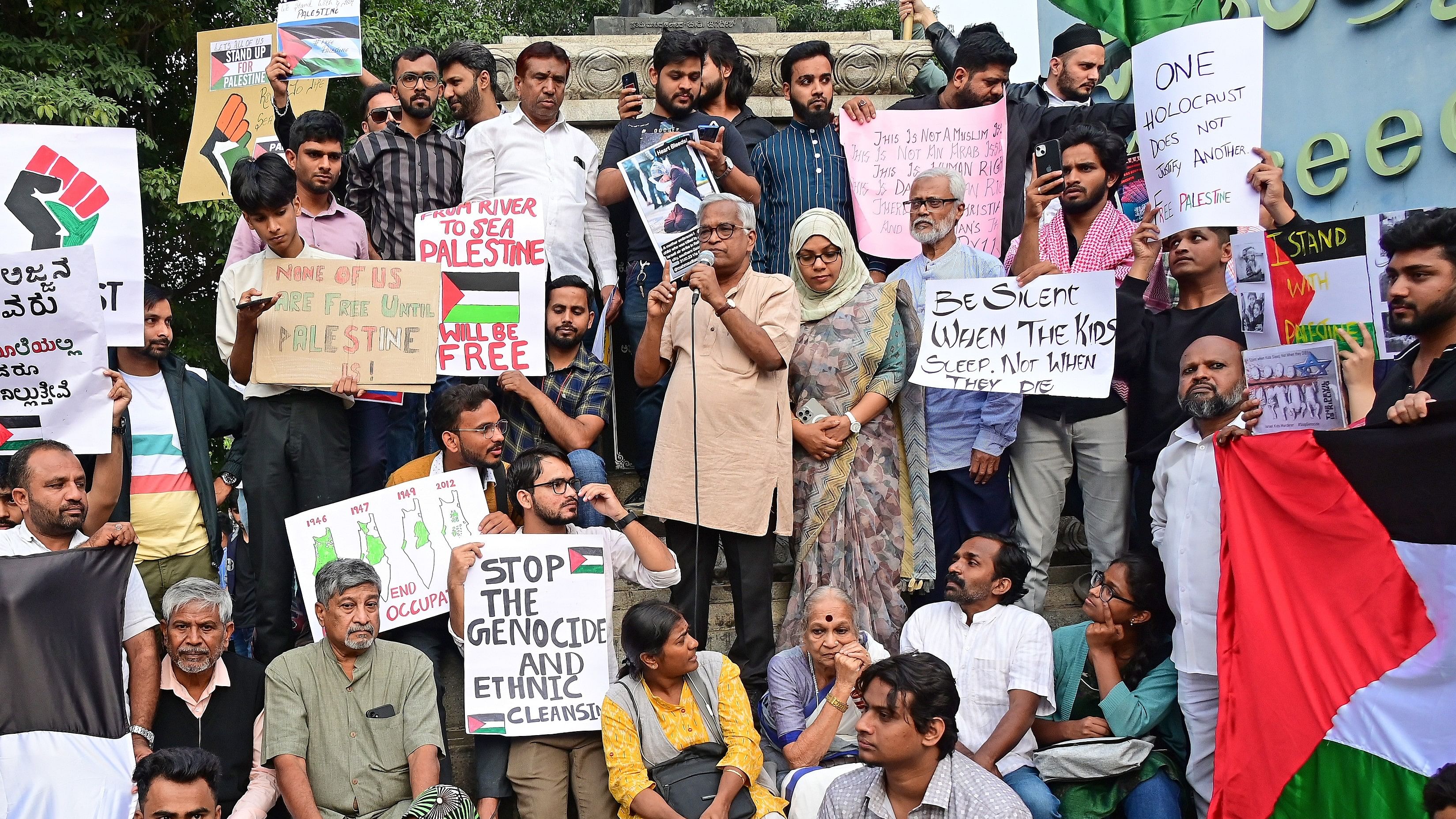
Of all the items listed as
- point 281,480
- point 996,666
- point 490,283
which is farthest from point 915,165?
point 281,480

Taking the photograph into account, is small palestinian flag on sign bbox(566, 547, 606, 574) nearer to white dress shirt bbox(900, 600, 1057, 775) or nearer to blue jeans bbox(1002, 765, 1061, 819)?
white dress shirt bbox(900, 600, 1057, 775)

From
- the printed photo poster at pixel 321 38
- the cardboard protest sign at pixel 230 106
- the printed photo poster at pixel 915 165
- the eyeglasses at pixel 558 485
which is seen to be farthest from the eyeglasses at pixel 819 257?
the cardboard protest sign at pixel 230 106

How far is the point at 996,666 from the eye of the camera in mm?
6172

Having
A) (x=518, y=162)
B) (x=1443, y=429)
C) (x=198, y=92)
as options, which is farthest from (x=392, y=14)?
(x=1443, y=429)

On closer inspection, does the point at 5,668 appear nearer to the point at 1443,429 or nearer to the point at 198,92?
the point at 198,92

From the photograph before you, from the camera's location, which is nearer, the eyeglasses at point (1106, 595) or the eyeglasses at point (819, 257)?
the eyeglasses at point (1106, 595)

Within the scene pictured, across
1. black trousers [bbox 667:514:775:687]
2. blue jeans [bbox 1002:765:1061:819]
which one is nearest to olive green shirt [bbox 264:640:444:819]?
black trousers [bbox 667:514:775:687]

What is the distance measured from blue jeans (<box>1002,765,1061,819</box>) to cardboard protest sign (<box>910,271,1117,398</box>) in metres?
1.76

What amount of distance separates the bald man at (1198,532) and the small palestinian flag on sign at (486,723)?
9.21 feet

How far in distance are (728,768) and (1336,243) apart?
10.4 ft

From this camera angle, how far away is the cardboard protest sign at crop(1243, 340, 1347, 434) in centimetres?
540

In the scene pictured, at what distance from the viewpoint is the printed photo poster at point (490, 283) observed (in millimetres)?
7285

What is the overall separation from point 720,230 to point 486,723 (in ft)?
7.88

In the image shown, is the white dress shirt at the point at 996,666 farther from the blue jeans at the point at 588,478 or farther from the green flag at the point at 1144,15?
the green flag at the point at 1144,15
